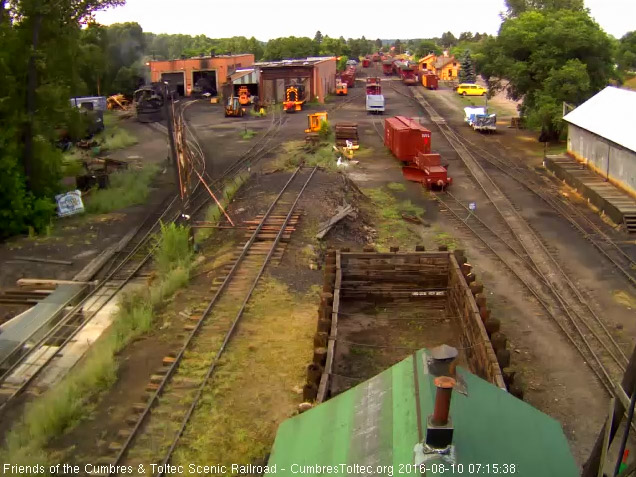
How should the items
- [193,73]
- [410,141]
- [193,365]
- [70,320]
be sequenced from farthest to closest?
1. [193,73]
2. [410,141]
3. [70,320]
4. [193,365]

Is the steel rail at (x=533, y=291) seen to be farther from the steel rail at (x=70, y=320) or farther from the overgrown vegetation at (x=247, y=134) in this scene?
the overgrown vegetation at (x=247, y=134)

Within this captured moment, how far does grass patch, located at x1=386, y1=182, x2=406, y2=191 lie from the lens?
27503 millimetres

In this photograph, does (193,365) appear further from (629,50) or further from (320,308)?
(629,50)

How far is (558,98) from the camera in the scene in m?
34.9

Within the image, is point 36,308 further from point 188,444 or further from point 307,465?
point 307,465

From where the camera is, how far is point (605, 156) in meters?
26.3

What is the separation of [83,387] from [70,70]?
59.4ft

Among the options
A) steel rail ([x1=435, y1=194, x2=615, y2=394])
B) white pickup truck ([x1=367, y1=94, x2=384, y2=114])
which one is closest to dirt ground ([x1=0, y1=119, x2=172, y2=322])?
steel rail ([x1=435, y1=194, x2=615, y2=394])

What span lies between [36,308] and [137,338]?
4.31 meters

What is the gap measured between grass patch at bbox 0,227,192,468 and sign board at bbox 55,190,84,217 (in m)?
9.91

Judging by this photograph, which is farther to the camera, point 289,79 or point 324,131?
point 289,79

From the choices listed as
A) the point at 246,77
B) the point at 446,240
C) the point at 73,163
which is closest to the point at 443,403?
the point at 446,240

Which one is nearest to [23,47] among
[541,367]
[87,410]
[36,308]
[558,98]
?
[36,308]

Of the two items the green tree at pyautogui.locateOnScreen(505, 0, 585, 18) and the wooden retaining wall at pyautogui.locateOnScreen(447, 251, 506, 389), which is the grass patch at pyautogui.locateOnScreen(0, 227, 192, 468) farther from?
the green tree at pyautogui.locateOnScreen(505, 0, 585, 18)
